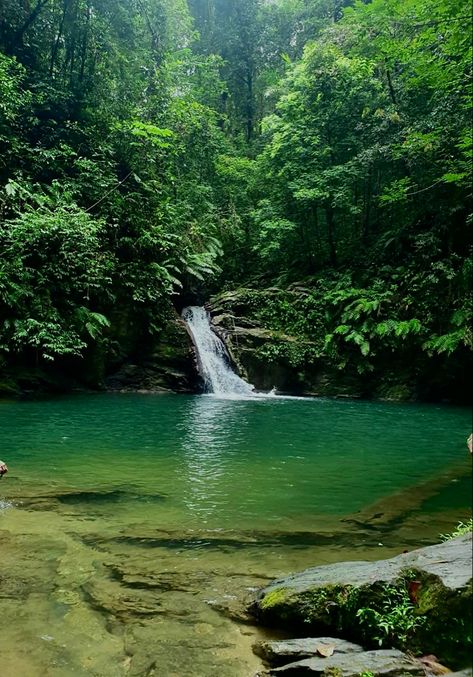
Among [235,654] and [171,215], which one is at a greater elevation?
Answer: [171,215]

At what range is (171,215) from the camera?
19.5 metres

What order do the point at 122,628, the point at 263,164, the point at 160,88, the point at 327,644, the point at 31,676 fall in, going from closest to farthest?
the point at 31,676
the point at 327,644
the point at 122,628
the point at 160,88
the point at 263,164

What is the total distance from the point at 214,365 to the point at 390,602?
50.4 feet

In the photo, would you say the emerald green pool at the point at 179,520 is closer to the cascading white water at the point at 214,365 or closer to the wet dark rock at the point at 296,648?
the wet dark rock at the point at 296,648

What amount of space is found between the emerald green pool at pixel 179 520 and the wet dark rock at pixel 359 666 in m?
0.33

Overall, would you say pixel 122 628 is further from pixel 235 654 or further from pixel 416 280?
pixel 416 280

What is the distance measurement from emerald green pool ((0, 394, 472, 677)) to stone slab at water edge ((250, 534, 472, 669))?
13.5 inches

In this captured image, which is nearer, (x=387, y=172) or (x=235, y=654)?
(x=235, y=654)

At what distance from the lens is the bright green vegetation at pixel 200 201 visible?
1471 centimetres

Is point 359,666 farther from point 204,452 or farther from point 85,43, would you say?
point 85,43

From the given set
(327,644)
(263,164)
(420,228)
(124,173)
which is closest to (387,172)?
(420,228)

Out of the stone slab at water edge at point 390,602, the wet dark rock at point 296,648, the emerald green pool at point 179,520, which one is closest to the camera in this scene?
the stone slab at water edge at point 390,602

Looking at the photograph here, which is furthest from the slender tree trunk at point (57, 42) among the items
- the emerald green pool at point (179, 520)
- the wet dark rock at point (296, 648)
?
the wet dark rock at point (296, 648)

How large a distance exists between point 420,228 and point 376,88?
562cm
